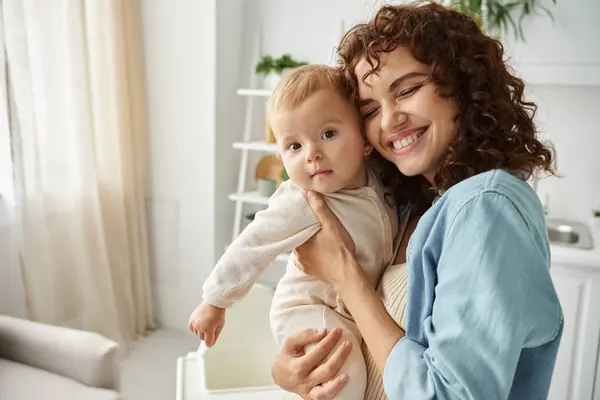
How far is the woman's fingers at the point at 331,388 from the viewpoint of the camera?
929mm

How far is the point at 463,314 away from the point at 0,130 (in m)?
2.34

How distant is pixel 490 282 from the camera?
0.64m

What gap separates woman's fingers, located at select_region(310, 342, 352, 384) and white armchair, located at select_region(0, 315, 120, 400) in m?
1.18

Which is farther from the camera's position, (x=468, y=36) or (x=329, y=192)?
(x=329, y=192)

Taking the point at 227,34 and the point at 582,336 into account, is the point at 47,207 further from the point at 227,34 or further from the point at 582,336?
the point at 582,336

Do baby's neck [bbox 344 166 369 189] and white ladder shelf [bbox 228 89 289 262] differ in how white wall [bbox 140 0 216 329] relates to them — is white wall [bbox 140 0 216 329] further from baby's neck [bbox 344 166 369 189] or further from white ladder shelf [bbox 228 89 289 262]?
baby's neck [bbox 344 166 369 189]

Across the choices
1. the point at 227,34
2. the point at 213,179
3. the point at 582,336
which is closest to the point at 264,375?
the point at 582,336

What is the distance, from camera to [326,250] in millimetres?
1034

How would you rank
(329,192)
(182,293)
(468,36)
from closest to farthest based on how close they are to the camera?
(468,36) → (329,192) → (182,293)

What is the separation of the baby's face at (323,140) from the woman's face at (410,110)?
115 mm

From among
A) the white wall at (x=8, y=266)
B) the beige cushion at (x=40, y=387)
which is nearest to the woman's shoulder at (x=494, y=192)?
the beige cushion at (x=40, y=387)

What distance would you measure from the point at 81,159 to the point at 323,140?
206 cm

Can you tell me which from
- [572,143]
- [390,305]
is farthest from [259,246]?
[572,143]

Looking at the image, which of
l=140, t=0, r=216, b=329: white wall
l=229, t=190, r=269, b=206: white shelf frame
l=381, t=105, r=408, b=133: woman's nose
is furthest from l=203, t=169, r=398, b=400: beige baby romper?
l=140, t=0, r=216, b=329: white wall
